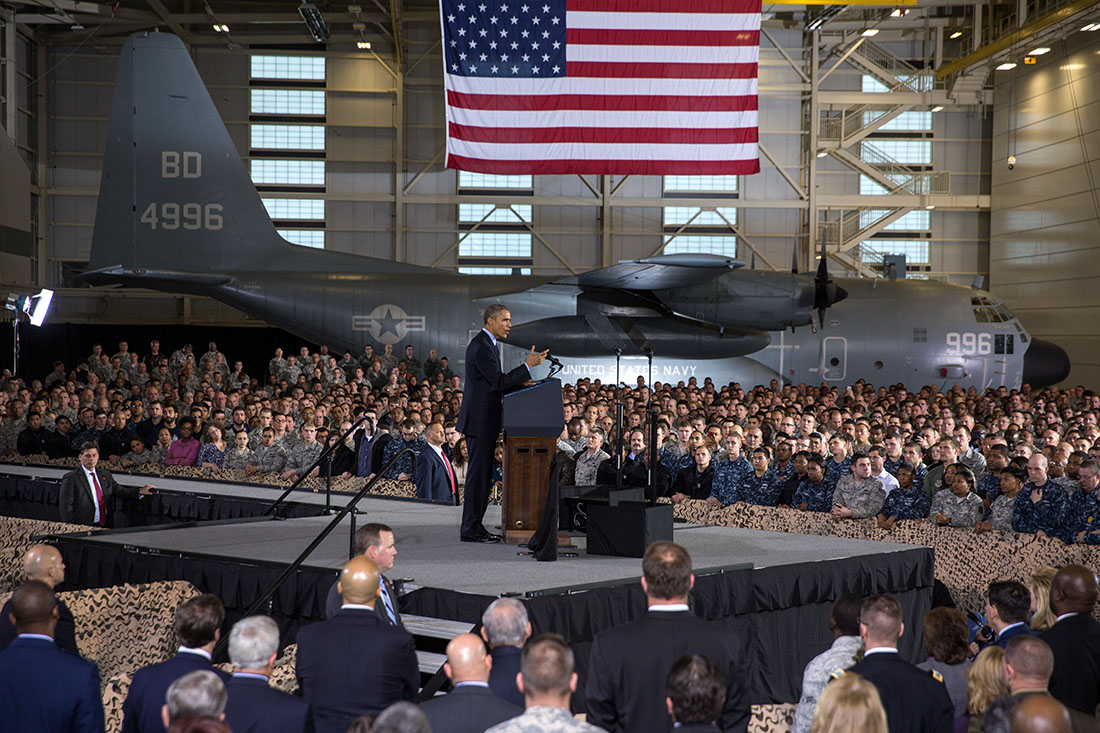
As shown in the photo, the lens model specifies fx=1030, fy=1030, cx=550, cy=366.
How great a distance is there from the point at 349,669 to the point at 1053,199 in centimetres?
2694

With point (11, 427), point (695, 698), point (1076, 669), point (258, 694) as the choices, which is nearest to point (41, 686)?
point (258, 694)

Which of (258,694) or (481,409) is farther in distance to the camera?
(481,409)

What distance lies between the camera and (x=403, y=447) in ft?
35.4

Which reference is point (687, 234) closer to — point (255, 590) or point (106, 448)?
point (106, 448)

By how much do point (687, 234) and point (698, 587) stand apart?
2352cm

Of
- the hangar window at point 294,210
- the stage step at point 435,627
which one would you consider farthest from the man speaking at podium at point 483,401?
the hangar window at point 294,210

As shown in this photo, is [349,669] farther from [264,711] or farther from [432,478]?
[432,478]

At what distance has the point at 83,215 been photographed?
2816 centimetres

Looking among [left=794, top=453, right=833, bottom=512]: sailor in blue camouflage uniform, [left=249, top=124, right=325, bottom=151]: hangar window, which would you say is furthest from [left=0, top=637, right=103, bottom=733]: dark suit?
[left=249, top=124, right=325, bottom=151]: hangar window

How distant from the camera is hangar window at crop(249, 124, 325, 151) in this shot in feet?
93.6

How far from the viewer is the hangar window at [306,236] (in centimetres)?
2855

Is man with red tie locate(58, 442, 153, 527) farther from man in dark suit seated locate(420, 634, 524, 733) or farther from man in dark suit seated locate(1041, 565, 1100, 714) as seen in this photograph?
man in dark suit seated locate(1041, 565, 1100, 714)

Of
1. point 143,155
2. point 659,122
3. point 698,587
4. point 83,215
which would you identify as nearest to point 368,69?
point 83,215

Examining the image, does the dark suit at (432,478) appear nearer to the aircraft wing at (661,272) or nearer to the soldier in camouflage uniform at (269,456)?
the soldier in camouflage uniform at (269,456)
